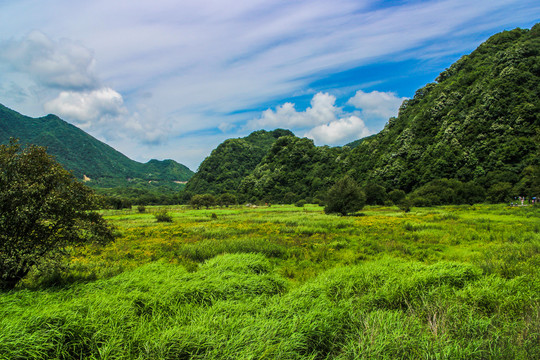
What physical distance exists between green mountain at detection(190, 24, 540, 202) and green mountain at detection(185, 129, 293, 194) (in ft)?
78.0

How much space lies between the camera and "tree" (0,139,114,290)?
7.02m

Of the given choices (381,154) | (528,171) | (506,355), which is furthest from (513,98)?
(506,355)

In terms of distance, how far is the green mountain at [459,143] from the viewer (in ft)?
201

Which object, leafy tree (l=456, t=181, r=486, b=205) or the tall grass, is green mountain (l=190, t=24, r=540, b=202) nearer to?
A: leafy tree (l=456, t=181, r=486, b=205)

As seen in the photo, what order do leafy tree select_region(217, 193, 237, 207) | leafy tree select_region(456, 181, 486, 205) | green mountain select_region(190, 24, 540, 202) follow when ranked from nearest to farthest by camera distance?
leafy tree select_region(456, 181, 486, 205) → green mountain select_region(190, 24, 540, 202) → leafy tree select_region(217, 193, 237, 207)

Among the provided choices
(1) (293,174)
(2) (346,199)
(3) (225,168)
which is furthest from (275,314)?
(3) (225,168)

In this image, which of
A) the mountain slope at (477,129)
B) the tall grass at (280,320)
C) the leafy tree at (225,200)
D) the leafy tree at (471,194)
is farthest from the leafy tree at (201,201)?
the tall grass at (280,320)

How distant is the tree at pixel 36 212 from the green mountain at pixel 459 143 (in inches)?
2434

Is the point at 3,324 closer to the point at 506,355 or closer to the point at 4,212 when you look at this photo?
the point at 4,212

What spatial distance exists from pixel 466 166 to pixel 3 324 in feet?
292

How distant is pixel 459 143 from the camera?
73.2 m

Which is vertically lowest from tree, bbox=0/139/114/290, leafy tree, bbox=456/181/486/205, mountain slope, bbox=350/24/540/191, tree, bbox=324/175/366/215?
leafy tree, bbox=456/181/486/205

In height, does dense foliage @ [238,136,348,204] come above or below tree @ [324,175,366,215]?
above

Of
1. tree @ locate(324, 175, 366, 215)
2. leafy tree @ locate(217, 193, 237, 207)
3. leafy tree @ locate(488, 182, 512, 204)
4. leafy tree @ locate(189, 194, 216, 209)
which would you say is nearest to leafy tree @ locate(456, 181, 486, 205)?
leafy tree @ locate(488, 182, 512, 204)
